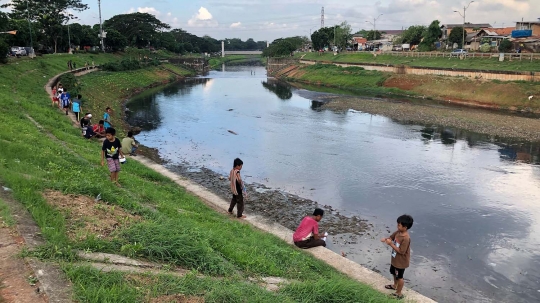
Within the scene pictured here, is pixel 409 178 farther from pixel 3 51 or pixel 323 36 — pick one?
pixel 323 36

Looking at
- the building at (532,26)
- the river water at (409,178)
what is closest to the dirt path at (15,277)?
the river water at (409,178)

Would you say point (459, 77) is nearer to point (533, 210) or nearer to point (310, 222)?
point (533, 210)

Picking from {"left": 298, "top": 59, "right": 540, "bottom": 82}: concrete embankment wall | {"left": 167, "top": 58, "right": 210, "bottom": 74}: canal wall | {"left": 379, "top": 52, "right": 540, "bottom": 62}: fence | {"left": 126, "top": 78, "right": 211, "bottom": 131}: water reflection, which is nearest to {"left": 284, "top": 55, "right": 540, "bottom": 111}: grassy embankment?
{"left": 298, "top": 59, "right": 540, "bottom": 82}: concrete embankment wall

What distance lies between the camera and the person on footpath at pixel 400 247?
8.40m

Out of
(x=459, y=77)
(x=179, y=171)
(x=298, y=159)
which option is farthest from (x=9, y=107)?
(x=459, y=77)

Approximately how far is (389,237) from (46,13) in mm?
76457

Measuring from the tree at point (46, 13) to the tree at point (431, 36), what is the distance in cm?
7022

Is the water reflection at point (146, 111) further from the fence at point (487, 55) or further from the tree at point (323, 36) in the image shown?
the tree at point (323, 36)

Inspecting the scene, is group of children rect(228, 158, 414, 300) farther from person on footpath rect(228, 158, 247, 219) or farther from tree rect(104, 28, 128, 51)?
tree rect(104, 28, 128, 51)

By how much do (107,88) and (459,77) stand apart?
4645cm

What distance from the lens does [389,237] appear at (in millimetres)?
10516

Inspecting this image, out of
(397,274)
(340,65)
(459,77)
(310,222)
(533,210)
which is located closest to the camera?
(397,274)

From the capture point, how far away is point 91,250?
717cm

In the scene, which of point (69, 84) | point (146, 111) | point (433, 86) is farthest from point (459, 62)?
point (69, 84)
